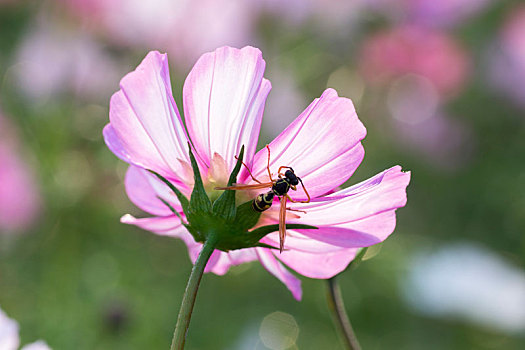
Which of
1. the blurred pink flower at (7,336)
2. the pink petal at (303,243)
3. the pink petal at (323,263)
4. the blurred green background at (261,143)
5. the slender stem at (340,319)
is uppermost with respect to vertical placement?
the pink petal at (303,243)

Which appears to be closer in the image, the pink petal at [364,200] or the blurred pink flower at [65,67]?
the pink petal at [364,200]

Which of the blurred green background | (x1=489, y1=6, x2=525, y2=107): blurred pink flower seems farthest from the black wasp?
(x1=489, y1=6, x2=525, y2=107): blurred pink flower

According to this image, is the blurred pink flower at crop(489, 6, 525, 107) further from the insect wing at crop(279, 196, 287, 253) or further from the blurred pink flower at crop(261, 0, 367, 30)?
the insect wing at crop(279, 196, 287, 253)

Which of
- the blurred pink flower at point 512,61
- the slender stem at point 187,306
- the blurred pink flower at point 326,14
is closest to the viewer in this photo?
the slender stem at point 187,306

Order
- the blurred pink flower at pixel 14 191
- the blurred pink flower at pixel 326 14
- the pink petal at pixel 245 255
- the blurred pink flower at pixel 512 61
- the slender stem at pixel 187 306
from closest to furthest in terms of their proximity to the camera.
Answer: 1. the slender stem at pixel 187 306
2. the pink petal at pixel 245 255
3. the blurred pink flower at pixel 14 191
4. the blurred pink flower at pixel 326 14
5. the blurred pink flower at pixel 512 61

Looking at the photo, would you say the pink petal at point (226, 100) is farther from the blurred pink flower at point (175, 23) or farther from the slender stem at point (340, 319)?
the blurred pink flower at point (175, 23)

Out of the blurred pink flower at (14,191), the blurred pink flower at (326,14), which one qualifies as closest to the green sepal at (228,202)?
the blurred pink flower at (14,191)

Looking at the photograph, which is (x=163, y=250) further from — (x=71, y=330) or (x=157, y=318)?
(x=71, y=330)

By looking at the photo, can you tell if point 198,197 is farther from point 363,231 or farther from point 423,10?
point 423,10
